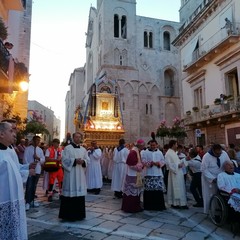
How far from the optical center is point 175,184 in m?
7.04

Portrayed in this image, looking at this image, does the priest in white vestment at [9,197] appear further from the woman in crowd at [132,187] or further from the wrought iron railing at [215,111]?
the wrought iron railing at [215,111]

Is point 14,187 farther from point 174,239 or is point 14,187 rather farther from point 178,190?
point 178,190

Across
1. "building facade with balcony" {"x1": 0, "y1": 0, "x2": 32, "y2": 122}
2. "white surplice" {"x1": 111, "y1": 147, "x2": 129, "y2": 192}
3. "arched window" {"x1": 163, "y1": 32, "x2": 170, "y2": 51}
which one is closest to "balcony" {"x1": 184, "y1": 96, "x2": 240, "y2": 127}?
"white surplice" {"x1": 111, "y1": 147, "x2": 129, "y2": 192}

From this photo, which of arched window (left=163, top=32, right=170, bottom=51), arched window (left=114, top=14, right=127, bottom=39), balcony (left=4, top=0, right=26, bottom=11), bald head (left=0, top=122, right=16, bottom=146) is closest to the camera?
bald head (left=0, top=122, right=16, bottom=146)

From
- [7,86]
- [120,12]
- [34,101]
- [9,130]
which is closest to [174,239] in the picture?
[9,130]

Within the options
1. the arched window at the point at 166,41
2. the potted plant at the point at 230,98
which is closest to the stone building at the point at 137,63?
the arched window at the point at 166,41

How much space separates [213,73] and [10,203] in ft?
55.8

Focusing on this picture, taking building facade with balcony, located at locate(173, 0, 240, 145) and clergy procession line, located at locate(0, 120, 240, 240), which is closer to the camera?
clergy procession line, located at locate(0, 120, 240, 240)

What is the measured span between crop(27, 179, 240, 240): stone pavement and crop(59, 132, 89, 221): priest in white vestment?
0.20m

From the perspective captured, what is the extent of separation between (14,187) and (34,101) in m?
58.1

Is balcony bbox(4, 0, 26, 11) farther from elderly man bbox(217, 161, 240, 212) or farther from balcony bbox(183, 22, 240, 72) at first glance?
elderly man bbox(217, 161, 240, 212)

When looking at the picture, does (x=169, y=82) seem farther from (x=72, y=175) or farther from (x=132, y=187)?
(x=72, y=175)

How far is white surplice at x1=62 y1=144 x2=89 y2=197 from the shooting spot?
5.64 meters

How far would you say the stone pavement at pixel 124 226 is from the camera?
470 cm
